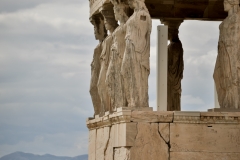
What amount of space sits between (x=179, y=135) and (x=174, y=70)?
5.07 m

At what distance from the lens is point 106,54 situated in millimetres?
24469

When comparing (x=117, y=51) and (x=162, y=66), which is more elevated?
(x=117, y=51)

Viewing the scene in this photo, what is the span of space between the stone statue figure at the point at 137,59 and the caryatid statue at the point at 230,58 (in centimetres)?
158

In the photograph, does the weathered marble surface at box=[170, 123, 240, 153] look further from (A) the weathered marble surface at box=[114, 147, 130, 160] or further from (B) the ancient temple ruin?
(A) the weathered marble surface at box=[114, 147, 130, 160]

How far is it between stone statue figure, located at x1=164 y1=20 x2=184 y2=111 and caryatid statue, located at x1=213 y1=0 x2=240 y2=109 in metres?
4.10

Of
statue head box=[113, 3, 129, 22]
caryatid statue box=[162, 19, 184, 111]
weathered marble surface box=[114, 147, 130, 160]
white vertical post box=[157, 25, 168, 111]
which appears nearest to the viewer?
weathered marble surface box=[114, 147, 130, 160]

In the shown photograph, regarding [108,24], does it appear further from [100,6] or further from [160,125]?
[160,125]

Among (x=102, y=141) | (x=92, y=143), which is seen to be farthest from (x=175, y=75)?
(x=102, y=141)

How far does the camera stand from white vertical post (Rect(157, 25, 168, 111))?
22.5 metres

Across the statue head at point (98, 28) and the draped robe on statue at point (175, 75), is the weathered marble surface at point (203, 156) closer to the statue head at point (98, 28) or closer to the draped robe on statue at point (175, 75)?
the draped robe on statue at point (175, 75)

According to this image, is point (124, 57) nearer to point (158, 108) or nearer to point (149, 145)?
point (158, 108)

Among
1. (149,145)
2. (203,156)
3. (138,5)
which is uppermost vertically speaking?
(138,5)

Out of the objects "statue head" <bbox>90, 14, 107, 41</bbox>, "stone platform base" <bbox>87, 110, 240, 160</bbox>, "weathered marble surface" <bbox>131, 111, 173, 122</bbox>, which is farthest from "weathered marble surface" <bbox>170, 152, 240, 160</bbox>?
"statue head" <bbox>90, 14, 107, 41</bbox>

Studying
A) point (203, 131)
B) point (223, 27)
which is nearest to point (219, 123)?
point (203, 131)
